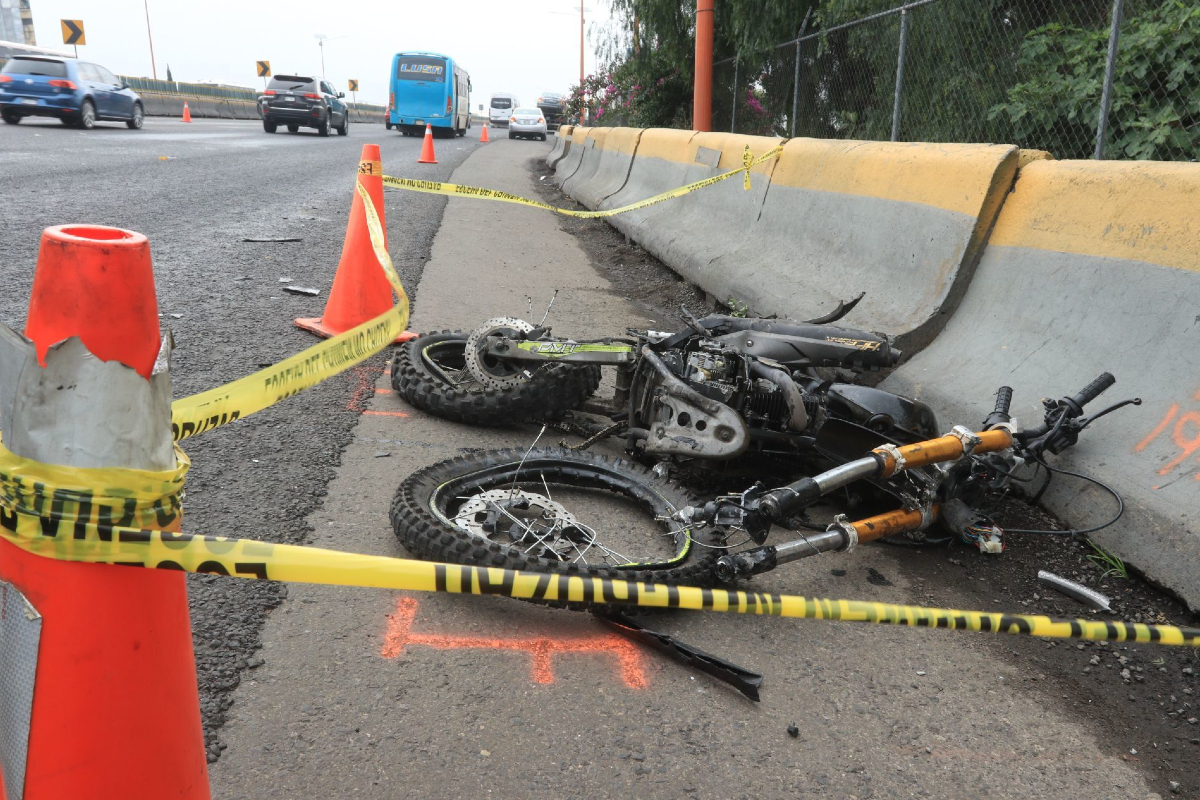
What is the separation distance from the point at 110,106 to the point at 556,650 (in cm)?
2658

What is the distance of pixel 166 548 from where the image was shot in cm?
143

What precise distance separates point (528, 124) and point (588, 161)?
34407mm

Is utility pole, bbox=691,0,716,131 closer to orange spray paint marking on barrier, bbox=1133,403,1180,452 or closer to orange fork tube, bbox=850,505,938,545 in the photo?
orange spray paint marking on barrier, bbox=1133,403,1180,452

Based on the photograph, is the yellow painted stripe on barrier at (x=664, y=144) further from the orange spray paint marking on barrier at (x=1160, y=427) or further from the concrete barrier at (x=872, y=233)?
the orange spray paint marking on barrier at (x=1160, y=427)

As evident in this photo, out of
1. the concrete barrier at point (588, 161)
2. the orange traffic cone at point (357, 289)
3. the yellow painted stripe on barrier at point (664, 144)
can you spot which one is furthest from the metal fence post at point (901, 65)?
the concrete barrier at point (588, 161)

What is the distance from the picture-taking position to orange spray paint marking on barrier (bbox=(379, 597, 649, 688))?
2.53m

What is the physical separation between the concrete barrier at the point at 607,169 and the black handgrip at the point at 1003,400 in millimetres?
9436

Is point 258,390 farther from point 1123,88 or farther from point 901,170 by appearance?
point 1123,88

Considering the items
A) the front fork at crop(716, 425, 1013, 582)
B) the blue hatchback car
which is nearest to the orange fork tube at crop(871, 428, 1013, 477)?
the front fork at crop(716, 425, 1013, 582)

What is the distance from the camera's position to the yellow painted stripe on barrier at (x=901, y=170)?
4.56 m

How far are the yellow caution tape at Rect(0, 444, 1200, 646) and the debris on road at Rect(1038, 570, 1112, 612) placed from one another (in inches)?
74.5

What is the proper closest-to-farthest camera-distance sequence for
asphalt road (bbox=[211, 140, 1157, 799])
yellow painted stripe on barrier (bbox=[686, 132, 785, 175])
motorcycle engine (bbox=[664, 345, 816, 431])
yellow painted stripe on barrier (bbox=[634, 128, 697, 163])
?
asphalt road (bbox=[211, 140, 1157, 799]) → motorcycle engine (bbox=[664, 345, 816, 431]) → yellow painted stripe on barrier (bbox=[686, 132, 785, 175]) → yellow painted stripe on barrier (bbox=[634, 128, 697, 163])

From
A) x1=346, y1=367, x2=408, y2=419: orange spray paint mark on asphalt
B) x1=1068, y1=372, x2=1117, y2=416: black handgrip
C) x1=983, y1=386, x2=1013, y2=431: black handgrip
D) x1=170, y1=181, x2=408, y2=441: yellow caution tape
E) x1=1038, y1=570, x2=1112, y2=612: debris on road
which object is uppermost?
x1=170, y1=181, x2=408, y2=441: yellow caution tape

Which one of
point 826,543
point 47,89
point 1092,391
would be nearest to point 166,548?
point 826,543
